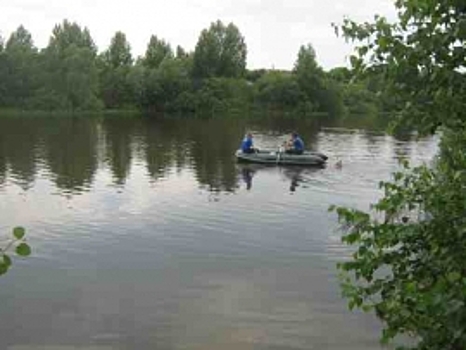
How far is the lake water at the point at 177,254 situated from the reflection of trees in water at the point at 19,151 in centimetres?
20

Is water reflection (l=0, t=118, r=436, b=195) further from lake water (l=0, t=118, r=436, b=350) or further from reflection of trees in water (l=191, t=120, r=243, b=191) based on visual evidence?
lake water (l=0, t=118, r=436, b=350)

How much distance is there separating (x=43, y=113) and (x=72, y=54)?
1268 cm

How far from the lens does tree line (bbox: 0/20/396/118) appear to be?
101688 mm

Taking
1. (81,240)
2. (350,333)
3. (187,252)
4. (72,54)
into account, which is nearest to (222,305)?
(350,333)

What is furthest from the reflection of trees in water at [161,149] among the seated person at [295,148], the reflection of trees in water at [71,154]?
the seated person at [295,148]

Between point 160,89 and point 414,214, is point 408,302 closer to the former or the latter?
point 414,214

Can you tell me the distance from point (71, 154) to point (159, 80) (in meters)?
69.7

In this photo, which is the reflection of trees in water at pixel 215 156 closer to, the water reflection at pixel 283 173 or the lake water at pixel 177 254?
the lake water at pixel 177 254

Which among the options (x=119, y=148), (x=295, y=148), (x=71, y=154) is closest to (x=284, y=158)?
(x=295, y=148)

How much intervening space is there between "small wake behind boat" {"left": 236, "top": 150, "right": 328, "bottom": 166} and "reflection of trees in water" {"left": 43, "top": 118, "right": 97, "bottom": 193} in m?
9.63

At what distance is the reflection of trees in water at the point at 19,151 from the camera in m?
35.1

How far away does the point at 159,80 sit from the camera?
373 feet

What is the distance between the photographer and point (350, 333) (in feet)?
49.2

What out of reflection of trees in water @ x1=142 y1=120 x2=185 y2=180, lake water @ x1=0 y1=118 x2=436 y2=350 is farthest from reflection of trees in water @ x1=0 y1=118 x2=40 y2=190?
reflection of trees in water @ x1=142 y1=120 x2=185 y2=180
